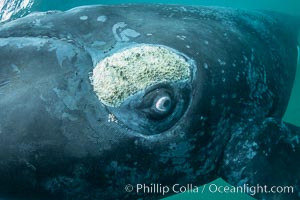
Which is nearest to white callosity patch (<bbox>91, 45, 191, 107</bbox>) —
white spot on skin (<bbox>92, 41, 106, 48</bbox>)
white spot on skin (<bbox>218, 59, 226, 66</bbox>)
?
white spot on skin (<bbox>92, 41, 106, 48</bbox>)

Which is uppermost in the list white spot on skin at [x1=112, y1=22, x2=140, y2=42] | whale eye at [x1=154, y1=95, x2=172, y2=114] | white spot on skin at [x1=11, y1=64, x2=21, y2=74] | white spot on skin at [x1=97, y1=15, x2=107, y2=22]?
white spot on skin at [x1=97, y1=15, x2=107, y2=22]

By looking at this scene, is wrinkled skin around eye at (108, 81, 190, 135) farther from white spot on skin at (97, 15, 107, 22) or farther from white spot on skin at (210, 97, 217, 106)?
white spot on skin at (97, 15, 107, 22)

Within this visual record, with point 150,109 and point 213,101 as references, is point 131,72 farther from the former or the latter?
point 213,101

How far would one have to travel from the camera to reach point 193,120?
3748 millimetres

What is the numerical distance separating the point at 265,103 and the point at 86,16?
315cm

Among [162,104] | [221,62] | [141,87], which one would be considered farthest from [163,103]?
→ [221,62]

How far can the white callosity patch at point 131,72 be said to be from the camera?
10.8 ft

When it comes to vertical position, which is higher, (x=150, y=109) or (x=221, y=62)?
(x=221, y=62)

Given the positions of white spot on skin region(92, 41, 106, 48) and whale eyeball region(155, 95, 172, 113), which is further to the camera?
white spot on skin region(92, 41, 106, 48)

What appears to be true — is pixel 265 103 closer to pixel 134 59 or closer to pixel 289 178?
pixel 289 178

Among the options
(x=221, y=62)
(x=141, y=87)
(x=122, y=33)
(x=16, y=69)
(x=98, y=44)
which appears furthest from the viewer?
(x=221, y=62)

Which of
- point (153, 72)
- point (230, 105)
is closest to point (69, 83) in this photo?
point (153, 72)

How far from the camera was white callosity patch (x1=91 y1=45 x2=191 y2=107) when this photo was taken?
10.8 feet

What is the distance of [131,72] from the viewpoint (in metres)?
3.33
